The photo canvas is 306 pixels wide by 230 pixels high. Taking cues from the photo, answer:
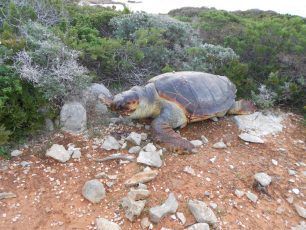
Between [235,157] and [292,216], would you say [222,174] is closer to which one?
[235,157]

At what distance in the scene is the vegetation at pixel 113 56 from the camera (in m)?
3.77

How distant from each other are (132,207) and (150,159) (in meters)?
0.72

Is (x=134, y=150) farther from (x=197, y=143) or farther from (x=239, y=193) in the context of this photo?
(x=239, y=193)

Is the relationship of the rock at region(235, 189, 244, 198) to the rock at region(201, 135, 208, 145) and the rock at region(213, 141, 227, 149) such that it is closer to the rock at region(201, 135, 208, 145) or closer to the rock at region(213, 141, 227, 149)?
A: the rock at region(213, 141, 227, 149)

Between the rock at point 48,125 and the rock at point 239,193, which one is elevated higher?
the rock at point 48,125

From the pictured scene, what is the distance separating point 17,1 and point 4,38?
1813 millimetres

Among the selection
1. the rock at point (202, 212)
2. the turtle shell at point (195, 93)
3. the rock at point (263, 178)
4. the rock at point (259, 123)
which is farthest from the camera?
the rock at point (259, 123)

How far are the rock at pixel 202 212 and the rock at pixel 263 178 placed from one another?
71cm

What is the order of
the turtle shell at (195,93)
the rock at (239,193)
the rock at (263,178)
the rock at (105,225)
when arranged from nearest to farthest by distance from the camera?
the rock at (105,225) < the rock at (239,193) < the rock at (263,178) < the turtle shell at (195,93)

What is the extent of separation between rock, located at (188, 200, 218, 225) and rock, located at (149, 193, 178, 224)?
15 centimetres

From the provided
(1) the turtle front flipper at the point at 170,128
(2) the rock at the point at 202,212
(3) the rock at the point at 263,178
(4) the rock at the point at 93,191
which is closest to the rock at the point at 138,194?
(4) the rock at the point at 93,191

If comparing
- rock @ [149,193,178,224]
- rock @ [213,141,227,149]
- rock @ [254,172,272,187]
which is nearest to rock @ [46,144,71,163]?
rock @ [149,193,178,224]

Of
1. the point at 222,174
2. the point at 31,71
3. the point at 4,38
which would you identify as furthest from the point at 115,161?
the point at 4,38

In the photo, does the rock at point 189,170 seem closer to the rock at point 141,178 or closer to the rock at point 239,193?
the rock at point 141,178
